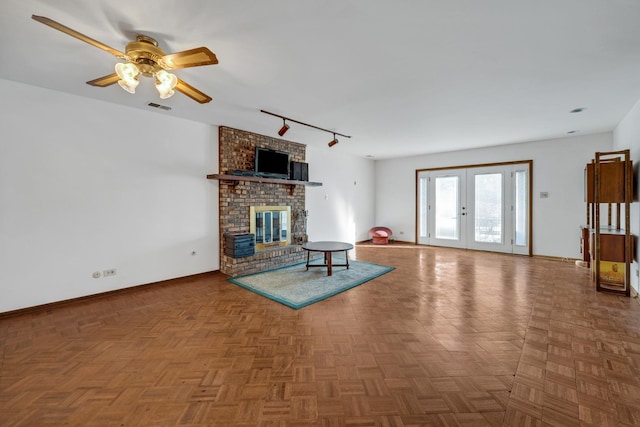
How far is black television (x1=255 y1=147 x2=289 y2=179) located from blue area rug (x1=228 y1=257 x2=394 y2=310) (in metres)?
1.80

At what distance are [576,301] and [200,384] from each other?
4299 mm

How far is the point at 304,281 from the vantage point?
13.6ft

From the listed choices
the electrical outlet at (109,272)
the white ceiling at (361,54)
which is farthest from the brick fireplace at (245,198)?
the electrical outlet at (109,272)

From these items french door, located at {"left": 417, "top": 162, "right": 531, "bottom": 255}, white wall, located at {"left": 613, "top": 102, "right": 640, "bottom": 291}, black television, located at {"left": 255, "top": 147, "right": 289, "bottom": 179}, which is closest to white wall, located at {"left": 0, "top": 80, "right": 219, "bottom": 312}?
black television, located at {"left": 255, "top": 147, "right": 289, "bottom": 179}

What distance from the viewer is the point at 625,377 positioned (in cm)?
190

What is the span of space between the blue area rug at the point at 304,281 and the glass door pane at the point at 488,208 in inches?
126

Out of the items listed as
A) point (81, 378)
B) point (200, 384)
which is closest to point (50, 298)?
point (81, 378)

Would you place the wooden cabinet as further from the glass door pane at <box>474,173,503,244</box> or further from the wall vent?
the wall vent

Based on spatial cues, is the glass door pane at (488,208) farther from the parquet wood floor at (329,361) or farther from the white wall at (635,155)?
the parquet wood floor at (329,361)

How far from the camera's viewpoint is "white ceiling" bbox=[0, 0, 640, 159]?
1.86m

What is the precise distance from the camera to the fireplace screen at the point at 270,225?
5.11 m

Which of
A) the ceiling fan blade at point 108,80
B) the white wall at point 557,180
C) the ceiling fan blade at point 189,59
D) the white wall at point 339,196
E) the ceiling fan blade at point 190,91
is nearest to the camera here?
the ceiling fan blade at point 189,59

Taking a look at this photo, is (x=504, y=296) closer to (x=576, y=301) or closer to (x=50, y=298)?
(x=576, y=301)

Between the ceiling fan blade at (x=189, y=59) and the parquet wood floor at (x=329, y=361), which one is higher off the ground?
the ceiling fan blade at (x=189, y=59)
